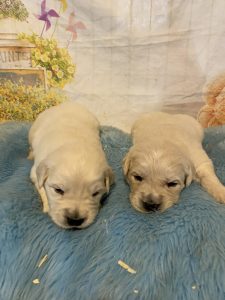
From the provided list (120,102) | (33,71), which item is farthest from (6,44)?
(120,102)

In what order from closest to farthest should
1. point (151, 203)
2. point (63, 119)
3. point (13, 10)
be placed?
point (151, 203), point (63, 119), point (13, 10)

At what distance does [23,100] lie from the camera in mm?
3410

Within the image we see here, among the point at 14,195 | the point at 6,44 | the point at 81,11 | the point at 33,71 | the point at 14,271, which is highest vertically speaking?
the point at 81,11

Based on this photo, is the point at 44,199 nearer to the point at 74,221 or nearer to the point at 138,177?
the point at 74,221

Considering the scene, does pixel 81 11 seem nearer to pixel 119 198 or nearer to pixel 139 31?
pixel 139 31

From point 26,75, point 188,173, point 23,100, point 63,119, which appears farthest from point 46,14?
point 188,173

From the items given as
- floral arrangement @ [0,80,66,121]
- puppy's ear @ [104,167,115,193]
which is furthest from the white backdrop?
puppy's ear @ [104,167,115,193]

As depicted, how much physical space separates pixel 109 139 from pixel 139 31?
3.16ft

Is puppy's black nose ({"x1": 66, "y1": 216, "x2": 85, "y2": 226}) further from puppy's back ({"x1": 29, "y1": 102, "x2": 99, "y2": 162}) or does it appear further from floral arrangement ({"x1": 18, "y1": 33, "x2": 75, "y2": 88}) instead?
floral arrangement ({"x1": 18, "y1": 33, "x2": 75, "y2": 88})

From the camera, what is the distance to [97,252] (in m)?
1.91

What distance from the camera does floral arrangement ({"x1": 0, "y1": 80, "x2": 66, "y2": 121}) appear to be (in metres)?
3.37

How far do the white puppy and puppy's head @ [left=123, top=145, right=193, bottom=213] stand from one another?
7.0 inches

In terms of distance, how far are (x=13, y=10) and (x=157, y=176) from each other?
1944 mm

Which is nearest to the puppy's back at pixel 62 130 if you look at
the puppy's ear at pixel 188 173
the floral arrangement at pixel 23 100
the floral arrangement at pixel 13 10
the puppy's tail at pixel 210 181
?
the floral arrangement at pixel 23 100
